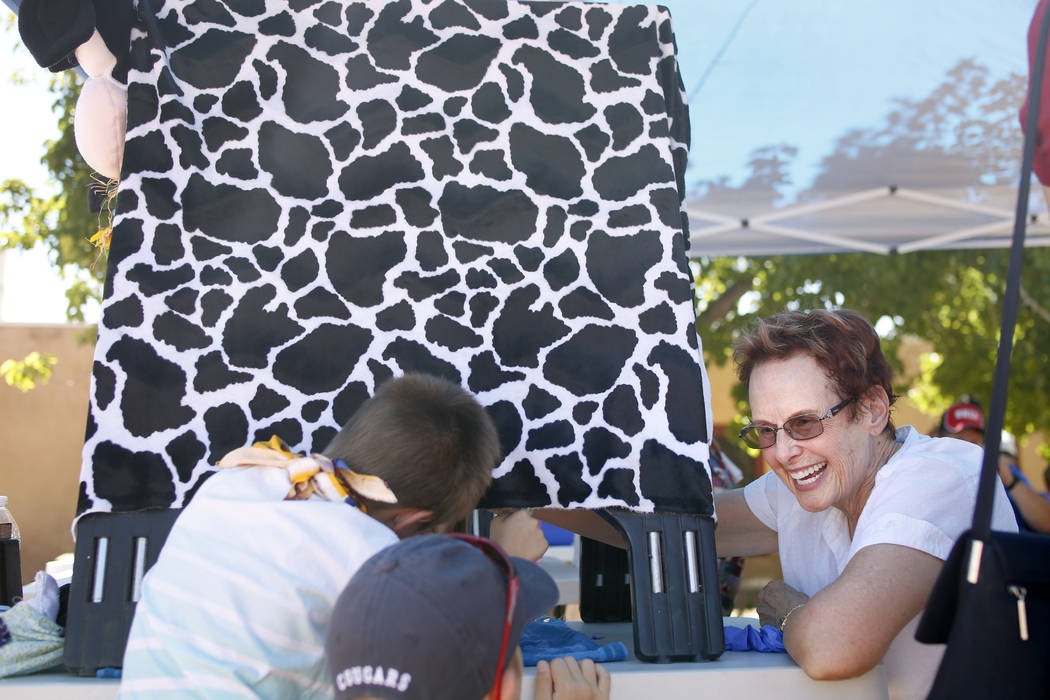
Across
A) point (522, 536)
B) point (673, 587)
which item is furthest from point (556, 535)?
point (673, 587)

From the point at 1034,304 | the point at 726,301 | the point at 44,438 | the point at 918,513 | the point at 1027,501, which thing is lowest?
the point at 44,438

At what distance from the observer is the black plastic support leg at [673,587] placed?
188 centimetres

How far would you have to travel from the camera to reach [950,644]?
1.27 metres

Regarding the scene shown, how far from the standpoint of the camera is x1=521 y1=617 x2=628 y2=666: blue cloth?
1.88 meters

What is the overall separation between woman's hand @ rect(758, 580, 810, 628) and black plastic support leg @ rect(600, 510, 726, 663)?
281 millimetres

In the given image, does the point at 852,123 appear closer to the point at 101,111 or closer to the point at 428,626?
the point at 101,111

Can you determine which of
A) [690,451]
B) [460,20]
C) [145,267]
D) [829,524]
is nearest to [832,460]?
[829,524]

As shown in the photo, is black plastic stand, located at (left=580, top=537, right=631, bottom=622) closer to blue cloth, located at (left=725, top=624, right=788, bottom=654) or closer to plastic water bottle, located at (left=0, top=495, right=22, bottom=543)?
blue cloth, located at (left=725, top=624, right=788, bottom=654)

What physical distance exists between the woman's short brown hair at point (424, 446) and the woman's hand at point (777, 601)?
0.92 meters

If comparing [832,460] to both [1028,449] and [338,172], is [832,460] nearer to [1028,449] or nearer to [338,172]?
[338,172]

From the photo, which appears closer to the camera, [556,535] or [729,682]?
[729,682]

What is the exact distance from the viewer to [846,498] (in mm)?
2236

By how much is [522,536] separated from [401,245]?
0.92 meters

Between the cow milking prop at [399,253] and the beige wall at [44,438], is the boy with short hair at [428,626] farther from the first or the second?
the beige wall at [44,438]
